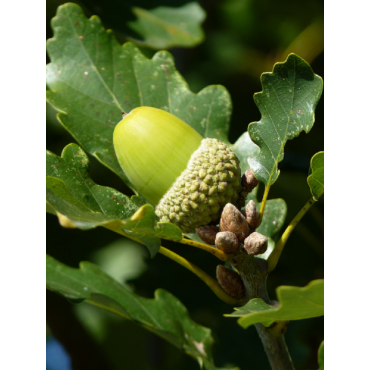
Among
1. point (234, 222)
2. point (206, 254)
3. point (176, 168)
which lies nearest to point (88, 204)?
point (176, 168)

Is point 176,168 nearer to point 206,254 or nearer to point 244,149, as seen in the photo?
point 244,149

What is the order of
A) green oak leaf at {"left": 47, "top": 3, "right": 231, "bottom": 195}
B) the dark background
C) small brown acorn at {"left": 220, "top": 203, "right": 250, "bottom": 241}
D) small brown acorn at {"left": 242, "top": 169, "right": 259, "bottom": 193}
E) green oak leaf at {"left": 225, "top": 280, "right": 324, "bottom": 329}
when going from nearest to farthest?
green oak leaf at {"left": 225, "top": 280, "right": 324, "bottom": 329} → small brown acorn at {"left": 220, "top": 203, "right": 250, "bottom": 241} → small brown acorn at {"left": 242, "top": 169, "right": 259, "bottom": 193} → green oak leaf at {"left": 47, "top": 3, "right": 231, "bottom": 195} → the dark background

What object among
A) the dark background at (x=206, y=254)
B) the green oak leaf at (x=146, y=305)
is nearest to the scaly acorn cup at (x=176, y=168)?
the green oak leaf at (x=146, y=305)

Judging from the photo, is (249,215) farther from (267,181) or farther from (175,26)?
(175,26)

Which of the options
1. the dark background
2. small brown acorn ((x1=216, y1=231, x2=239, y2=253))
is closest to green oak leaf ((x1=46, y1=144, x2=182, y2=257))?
small brown acorn ((x1=216, y1=231, x2=239, y2=253))

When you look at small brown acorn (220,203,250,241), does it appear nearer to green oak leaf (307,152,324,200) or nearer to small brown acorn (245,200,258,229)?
small brown acorn (245,200,258,229)

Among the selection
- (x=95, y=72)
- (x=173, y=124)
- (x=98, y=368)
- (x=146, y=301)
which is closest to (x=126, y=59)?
(x=95, y=72)

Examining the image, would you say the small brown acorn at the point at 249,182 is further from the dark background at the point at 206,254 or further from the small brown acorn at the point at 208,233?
the dark background at the point at 206,254
